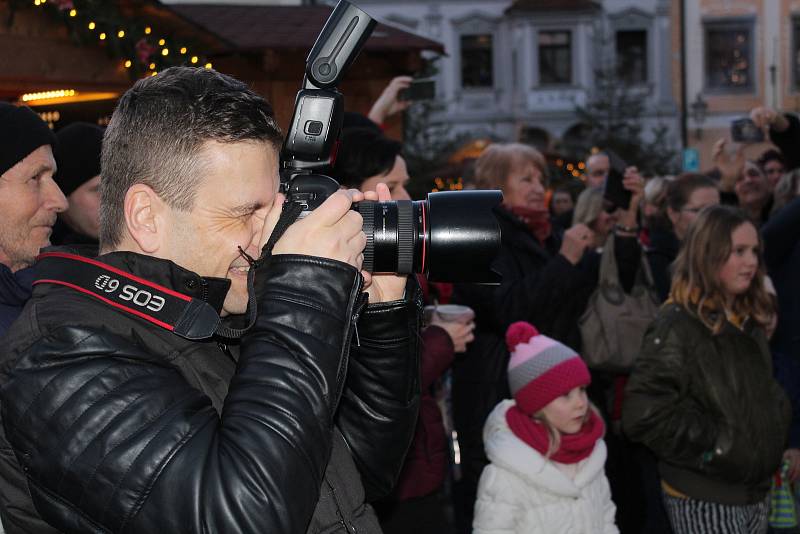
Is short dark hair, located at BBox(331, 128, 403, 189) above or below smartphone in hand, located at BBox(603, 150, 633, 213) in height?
above

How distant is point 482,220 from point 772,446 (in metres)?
2.47

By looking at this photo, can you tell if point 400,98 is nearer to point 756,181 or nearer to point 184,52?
point 184,52

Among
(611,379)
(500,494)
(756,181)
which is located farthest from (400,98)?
(756,181)

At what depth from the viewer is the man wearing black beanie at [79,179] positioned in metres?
3.45

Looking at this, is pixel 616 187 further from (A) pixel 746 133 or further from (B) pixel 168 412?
(B) pixel 168 412

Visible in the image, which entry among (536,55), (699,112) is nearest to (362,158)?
(699,112)

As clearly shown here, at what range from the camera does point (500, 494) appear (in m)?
3.40

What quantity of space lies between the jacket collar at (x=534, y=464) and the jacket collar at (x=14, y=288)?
172cm

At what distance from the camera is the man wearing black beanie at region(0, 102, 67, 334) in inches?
105

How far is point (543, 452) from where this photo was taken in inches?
138

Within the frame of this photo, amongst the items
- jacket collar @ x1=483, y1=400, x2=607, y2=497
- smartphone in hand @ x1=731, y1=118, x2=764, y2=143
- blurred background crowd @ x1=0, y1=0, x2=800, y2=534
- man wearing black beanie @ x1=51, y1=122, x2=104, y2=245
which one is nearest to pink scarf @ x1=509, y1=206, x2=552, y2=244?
blurred background crowd @ x1=0, y1=0, x2=800, y2=534

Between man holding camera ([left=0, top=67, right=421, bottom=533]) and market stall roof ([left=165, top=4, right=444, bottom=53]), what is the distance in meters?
3.92

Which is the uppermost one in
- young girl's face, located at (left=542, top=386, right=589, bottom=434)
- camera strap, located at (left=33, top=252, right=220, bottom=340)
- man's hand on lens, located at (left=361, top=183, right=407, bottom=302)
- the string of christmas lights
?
the string of christmas lights

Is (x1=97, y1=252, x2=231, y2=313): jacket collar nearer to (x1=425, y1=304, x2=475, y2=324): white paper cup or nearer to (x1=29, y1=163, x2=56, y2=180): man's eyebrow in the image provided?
(x1=29, y1=163, x2=56, y2=180): man's eyebrow
